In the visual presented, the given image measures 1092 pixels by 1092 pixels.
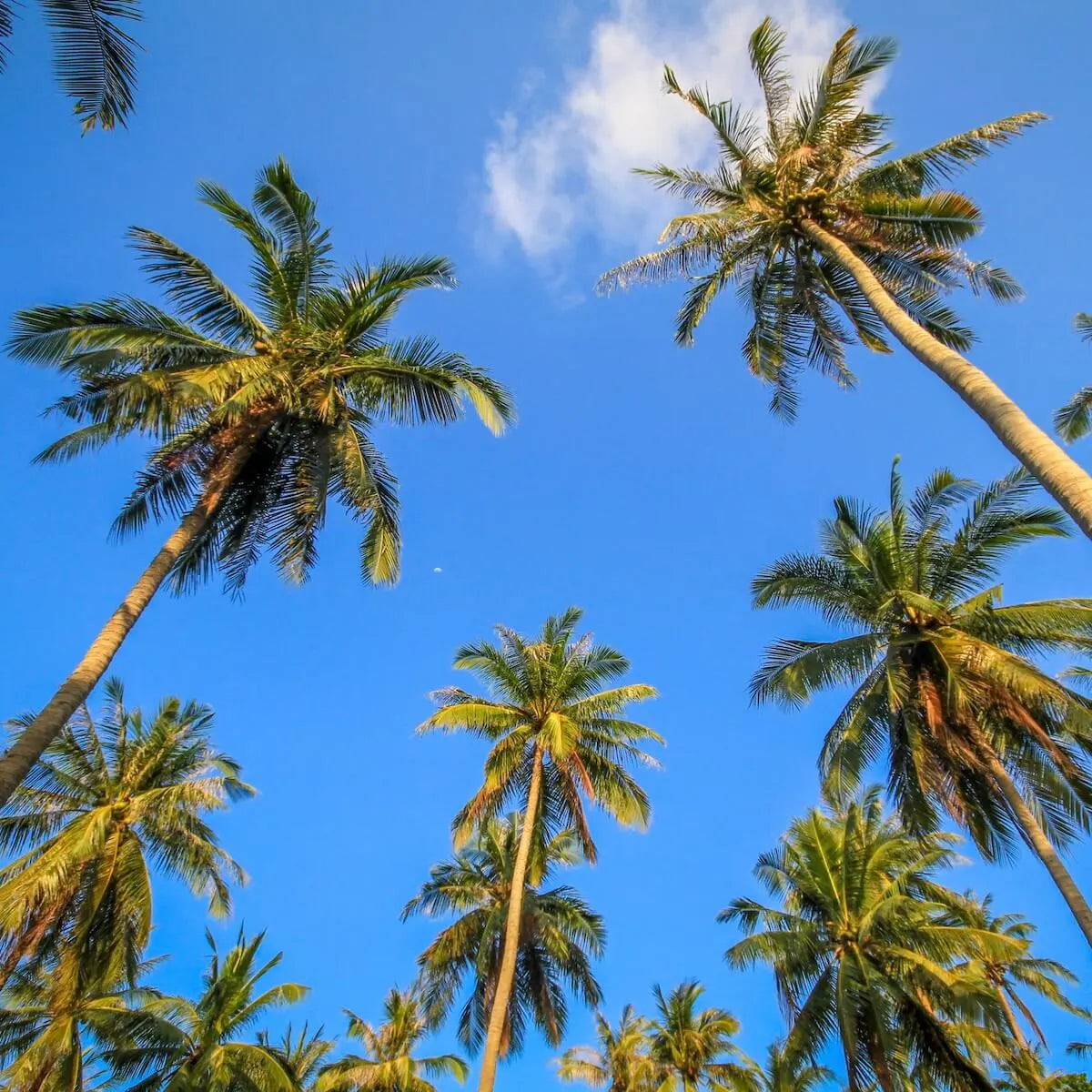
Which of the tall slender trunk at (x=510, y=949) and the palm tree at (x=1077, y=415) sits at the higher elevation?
the palm tree at (x=1077, y=415)

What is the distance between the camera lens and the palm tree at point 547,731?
1953 centimetres

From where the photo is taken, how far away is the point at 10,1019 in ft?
66.7

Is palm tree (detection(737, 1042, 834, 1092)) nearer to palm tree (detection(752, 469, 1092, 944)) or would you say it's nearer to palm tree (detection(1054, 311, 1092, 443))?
palm tree (detection(752, 469, 1092, 944))

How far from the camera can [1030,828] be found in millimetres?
14328

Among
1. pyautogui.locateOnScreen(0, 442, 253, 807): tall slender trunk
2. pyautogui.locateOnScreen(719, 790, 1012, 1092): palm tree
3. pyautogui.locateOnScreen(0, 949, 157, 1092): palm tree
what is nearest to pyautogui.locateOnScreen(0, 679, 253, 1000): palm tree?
pyautogui.locateOnScreen(0, 949, 157, 1092): palm tree

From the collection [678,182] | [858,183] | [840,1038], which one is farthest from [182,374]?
[840,1038]

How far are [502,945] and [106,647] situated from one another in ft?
48.2

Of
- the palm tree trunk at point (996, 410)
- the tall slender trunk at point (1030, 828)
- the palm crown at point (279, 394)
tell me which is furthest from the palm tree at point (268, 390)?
the tall slender trunk at point (1030, 828)

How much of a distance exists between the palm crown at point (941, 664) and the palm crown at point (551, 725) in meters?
5.10

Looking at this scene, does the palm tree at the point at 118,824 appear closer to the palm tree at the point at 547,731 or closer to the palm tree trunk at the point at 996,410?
the palm tree at the point at 547,731

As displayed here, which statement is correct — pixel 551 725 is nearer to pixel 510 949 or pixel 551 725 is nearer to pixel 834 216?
pixel 510 949

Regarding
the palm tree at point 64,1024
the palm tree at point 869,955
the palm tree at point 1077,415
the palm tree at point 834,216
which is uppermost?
the palm tree at point 1077,415

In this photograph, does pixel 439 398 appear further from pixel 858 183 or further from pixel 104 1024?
pixel 104 1024

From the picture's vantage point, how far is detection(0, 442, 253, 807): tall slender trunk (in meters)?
7.86
